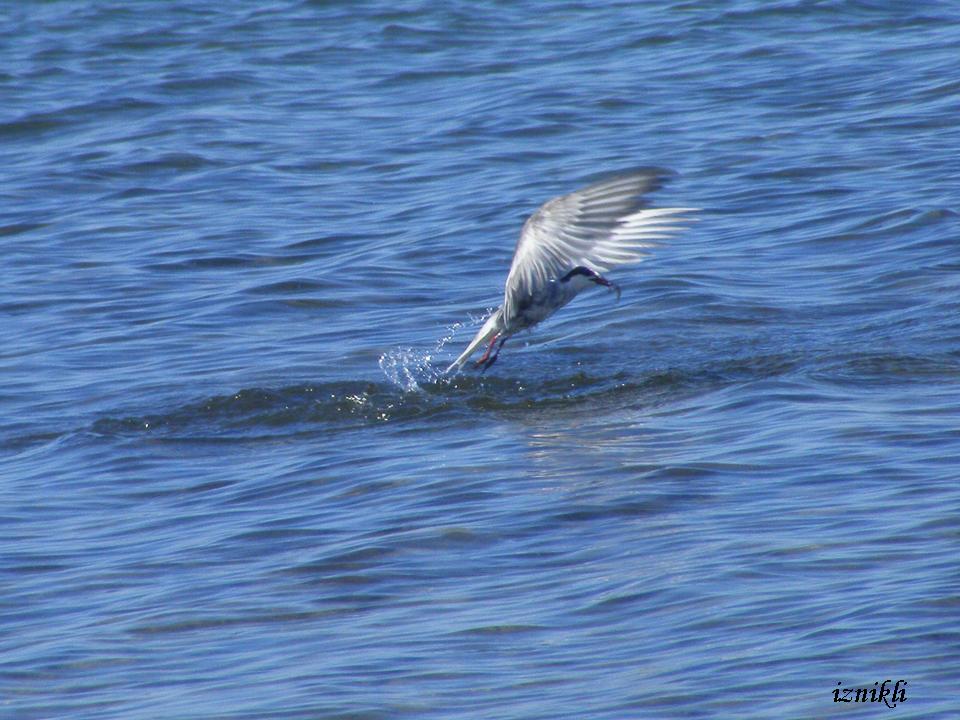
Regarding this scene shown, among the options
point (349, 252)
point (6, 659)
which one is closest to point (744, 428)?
point (6, 659)

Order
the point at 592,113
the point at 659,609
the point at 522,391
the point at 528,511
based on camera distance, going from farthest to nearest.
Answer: the point at 592,113 < the point at 522,391 < the point at 528,511 < the point at 659,609

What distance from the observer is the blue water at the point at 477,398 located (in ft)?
18.3

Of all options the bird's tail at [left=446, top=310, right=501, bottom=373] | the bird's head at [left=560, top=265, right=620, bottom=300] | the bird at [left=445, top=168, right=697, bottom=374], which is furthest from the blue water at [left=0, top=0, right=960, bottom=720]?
the bird at [left=445, top=168, right=697, bottom=374]

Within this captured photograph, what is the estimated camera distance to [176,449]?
8.48m

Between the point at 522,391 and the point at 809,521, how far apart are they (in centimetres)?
290

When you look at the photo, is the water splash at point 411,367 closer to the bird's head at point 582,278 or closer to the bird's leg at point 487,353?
the bird's leg at point 487,353

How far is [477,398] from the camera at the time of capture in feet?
29.9

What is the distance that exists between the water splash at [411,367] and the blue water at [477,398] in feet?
0.12

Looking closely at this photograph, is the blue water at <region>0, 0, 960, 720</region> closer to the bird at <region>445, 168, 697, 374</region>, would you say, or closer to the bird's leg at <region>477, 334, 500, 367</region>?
the bird's leg at <region>477, 334, 500, 367</region>

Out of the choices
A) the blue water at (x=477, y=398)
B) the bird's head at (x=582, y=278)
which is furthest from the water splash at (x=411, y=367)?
the bird's head at (x=582, y=278)

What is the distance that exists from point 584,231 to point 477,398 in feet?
3.56

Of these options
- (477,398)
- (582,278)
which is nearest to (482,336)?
(477,398)

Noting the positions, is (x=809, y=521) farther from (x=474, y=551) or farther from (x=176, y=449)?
(x=176, y=449)

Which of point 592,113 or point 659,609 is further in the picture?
point 592,113
